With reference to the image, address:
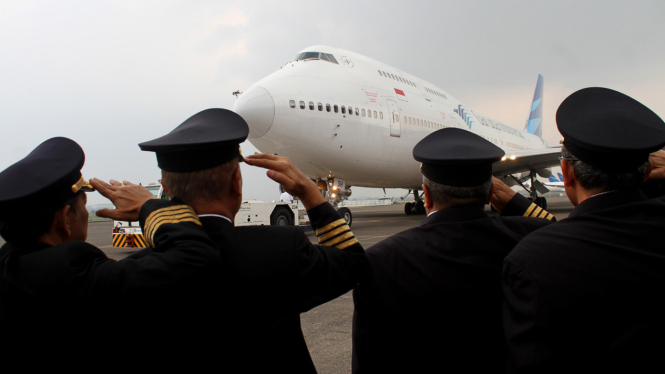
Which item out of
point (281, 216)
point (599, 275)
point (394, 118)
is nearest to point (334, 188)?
point (281, 216)

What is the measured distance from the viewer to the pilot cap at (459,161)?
153cm

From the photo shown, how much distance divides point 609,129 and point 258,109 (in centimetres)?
877

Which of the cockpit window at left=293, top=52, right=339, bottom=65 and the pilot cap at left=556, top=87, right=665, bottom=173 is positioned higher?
the cockpit window at left=293, top=52, right=339, bottom=65

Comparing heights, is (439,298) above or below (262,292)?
below

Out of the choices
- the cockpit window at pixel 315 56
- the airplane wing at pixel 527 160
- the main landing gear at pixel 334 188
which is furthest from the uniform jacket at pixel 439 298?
the airplane wing at pixel 527 160

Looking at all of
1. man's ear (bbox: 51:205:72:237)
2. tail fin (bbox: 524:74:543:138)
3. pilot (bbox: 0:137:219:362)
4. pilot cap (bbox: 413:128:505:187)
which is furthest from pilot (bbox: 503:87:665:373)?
tail fin (bbox: 524:74:543:138)

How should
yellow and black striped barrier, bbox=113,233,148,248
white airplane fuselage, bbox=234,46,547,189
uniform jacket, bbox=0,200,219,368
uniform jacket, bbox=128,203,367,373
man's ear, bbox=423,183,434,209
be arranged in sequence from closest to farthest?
1. uniform jacket, bbox=0,200,219,368
2. uniform jacket, bbox=128,203,367,373
3. man's ear, bbox=423,183,434,209
4. yellow and black striped barrier, bbox=113,233,148,248
5. white airplane fuselage, bbox=234,46,547,189

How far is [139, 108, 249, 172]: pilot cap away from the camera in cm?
121

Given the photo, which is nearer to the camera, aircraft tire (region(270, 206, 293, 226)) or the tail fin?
aircraft tire (region(270, 206, 293, 226))

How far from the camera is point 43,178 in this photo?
4.09ft

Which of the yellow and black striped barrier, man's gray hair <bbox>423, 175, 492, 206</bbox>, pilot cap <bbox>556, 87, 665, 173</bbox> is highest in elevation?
pilot cap <bbox>556, 87, 665, 173</bbox>

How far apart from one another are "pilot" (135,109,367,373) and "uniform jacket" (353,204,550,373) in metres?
0.20

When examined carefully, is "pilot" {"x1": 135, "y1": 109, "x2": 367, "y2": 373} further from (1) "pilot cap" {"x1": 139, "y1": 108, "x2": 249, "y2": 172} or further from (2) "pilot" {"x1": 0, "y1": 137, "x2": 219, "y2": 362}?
(2) "pilot" {"x1": 0, "y1": 137, "x2": 219, "y2": 362}

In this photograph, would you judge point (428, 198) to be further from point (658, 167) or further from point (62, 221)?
point (62, 221)
